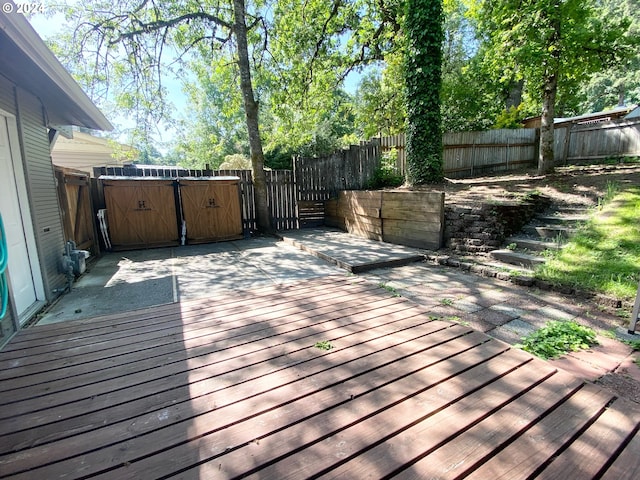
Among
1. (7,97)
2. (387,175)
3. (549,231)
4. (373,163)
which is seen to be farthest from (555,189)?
(7,97)

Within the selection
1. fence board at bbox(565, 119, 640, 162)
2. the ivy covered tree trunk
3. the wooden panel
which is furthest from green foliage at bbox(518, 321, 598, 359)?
fence board at bbox(565, 119, 640, 162)

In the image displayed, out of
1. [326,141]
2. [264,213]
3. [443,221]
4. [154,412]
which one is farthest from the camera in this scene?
[326,141]

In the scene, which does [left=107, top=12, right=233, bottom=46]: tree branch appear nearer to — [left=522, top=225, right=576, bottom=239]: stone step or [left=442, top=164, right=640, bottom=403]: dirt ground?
[left=442, top=164, right=640, bottom=403]: dirt ground

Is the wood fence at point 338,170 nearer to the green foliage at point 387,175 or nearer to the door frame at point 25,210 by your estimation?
the green foliage at point 387,175

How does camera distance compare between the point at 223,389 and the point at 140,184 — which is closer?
the point at 223,389

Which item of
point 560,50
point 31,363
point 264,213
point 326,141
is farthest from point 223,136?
point 31,363

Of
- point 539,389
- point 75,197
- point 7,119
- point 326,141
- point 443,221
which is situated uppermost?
point 326,141

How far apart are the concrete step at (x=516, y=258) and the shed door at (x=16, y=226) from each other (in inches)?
220

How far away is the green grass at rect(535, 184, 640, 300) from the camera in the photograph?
3121 mm

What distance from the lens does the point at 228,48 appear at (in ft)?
30.3

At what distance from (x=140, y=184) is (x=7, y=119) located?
10.8ft

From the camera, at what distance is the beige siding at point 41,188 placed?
354 cm

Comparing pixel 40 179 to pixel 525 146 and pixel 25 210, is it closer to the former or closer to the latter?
pixel 25 210

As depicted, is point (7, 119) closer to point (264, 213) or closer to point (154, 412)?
point (154, 412)
